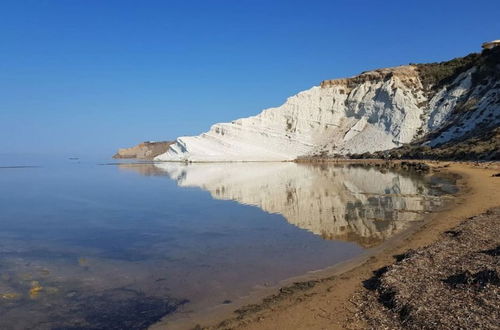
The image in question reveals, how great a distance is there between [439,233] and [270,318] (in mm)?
5381

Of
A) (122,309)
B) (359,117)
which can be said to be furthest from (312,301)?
(359,117)

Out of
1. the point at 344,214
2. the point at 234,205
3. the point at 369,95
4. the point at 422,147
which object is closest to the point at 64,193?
the point at 234,205

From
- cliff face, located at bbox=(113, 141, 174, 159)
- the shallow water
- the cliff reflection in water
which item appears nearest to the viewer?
the shallow water

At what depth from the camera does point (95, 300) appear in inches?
237

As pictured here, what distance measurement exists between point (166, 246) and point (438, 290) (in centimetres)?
617

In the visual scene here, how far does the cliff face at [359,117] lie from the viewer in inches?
Answer: 1831

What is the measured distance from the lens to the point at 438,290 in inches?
199

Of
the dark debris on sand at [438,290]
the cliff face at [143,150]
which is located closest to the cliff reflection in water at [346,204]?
the dark debris on sand at [438,290]

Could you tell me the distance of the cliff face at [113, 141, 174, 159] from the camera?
110300 mm

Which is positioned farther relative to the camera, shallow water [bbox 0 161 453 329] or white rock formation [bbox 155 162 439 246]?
white rock formation [bbox 155 162 439 246]

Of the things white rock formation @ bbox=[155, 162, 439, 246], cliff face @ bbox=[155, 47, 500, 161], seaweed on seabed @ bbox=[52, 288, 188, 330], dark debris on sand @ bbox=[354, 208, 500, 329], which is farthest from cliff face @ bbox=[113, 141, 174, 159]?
dark debris on sand @ bbox=[354, 208, 500, 329]

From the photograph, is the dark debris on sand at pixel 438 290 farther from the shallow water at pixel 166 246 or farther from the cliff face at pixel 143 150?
the cliff face at pixel 143 150

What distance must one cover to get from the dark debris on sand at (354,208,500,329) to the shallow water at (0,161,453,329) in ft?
5.51

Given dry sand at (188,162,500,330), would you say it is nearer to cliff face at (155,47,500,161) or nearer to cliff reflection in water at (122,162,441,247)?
cliff reflection in water at (122,162,441,247)
